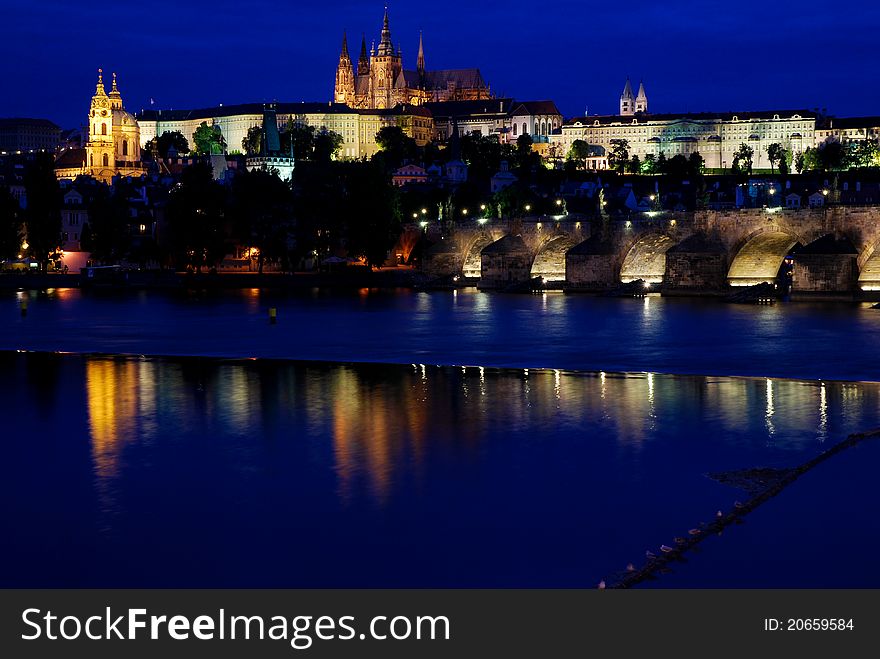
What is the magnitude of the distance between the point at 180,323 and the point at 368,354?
13.7m

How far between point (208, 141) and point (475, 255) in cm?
10117

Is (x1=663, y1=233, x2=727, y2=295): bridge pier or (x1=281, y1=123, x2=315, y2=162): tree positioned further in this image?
(x1=281, y1=123, x2=315, y2=162): tree

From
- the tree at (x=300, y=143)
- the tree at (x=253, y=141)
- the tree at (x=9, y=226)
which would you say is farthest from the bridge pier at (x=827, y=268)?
the tree at (x=253, y=141)

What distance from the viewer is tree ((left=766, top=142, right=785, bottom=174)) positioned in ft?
544

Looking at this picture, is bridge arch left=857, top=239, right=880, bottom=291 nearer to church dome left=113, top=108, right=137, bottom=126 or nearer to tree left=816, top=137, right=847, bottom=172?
tree left=816, top=137, right=847, bottom=172

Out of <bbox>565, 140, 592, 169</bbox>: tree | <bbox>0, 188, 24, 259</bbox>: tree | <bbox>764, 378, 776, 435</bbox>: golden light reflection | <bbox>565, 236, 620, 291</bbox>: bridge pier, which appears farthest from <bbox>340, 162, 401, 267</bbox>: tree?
<bbox>565, 140, 592, 169</bbox>: tree

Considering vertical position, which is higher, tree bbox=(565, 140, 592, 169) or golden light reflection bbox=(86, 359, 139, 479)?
tree bbox=(565, 140, 592, 169)

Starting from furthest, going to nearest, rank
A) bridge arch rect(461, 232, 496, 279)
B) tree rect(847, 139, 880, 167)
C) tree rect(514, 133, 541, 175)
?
tree rect(847, 139, 880, 167) < tree rect(514, 133, 541, 175) < bridge arch rect(461, 232, 496, 279)

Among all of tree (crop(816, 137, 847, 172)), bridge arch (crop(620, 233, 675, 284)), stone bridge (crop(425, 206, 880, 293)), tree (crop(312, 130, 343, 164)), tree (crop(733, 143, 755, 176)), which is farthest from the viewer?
tree (crop(733, 143, 755, 176))

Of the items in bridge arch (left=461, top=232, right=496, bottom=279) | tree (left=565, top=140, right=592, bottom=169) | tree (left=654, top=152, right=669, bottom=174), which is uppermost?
tree (left=565, top=140, right=592, bottom=169)

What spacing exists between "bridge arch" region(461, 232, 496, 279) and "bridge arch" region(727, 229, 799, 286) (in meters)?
17.8

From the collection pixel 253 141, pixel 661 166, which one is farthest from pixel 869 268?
pixel 253 141

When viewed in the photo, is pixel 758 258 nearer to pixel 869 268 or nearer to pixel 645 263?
pixel 645 263
